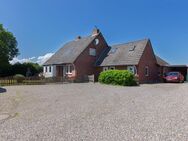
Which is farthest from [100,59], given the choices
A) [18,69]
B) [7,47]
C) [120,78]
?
[7,47]

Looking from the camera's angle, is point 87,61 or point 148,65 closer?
point 148,65

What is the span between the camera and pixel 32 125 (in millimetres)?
7031

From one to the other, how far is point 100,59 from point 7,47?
2545 centimetres

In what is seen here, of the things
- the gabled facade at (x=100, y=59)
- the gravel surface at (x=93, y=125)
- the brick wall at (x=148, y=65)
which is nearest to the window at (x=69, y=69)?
the gabled facade at (x=100, y=59)

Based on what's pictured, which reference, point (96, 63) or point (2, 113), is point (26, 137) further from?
point (96, 63)

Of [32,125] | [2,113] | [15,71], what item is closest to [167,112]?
[32,125]

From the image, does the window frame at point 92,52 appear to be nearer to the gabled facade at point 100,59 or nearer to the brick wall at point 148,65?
the gabled facade at point 100,59

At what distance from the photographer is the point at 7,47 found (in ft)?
163

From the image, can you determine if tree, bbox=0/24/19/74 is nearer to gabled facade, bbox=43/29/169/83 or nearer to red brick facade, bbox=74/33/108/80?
gabled facade, bbox=43/29/169/83

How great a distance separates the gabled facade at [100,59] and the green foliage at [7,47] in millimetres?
14153

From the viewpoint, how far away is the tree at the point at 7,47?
4650cm

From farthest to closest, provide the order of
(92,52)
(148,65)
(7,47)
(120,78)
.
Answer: (7,47), (92,52), (148,65), (120,78)

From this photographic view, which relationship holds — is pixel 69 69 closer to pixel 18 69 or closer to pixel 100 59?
pixel 100 59

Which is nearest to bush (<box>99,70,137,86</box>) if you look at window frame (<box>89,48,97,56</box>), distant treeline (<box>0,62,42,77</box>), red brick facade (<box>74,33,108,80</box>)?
red brick facade (<box>74,33,108,80</box>)
